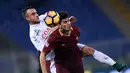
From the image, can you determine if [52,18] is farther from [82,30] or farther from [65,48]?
[82,30]

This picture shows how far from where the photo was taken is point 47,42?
624cm

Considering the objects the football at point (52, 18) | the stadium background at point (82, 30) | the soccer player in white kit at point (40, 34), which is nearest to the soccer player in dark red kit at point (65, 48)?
the football at point (52, 18)

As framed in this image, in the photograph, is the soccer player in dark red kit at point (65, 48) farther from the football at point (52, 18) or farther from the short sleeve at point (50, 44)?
the football at point (52, 18)

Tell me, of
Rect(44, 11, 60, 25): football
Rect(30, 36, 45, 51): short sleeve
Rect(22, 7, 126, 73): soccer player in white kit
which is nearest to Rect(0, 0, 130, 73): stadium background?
Rect(22, 7, 126, 73): soccer player in white kit

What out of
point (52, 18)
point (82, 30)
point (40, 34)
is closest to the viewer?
point (52, 18)

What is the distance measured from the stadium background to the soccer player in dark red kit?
3.92 meters

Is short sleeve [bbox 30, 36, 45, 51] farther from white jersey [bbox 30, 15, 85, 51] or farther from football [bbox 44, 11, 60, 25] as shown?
football [bbox 44, 11, 60, 25]

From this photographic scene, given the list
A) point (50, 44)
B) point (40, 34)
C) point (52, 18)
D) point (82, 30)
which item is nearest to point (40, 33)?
point (40, 34)

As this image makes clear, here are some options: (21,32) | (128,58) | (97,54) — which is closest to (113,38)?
(128,58)

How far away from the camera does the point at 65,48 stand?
20.5ft

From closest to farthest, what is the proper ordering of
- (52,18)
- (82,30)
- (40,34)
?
(52,18)
(40,34)
(82,30)

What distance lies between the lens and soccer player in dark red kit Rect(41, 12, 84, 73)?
6.16 metres

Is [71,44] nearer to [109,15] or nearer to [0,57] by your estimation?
[0,57]

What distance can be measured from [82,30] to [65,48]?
506cm
